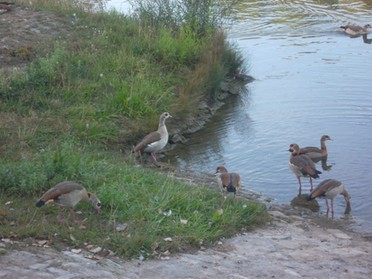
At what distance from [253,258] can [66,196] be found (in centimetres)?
257

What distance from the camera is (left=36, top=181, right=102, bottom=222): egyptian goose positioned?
9797mm

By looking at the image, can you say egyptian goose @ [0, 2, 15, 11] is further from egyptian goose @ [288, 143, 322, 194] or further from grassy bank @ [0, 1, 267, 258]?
egyptian goose @ [288, 143, 322, 194]

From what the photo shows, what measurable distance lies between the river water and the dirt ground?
0.95 metres

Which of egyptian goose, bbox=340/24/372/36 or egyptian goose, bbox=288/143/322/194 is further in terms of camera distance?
egyptian goose, bbox=340/24/372/36

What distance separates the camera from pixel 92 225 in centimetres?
982

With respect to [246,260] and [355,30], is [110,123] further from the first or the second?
[355,30]

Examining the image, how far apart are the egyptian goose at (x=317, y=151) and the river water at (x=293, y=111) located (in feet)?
0.74

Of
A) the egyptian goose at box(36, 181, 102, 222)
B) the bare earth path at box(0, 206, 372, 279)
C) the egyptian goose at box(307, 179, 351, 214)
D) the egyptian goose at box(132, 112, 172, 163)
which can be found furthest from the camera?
the egyptian goose at box(132, 112, 172, 163)

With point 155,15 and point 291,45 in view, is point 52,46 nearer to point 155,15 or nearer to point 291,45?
point 155,15

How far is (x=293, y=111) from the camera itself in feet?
60.5

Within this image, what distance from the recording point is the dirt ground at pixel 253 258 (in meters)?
8.48

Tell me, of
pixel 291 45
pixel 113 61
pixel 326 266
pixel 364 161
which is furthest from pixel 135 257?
pixel 291 45

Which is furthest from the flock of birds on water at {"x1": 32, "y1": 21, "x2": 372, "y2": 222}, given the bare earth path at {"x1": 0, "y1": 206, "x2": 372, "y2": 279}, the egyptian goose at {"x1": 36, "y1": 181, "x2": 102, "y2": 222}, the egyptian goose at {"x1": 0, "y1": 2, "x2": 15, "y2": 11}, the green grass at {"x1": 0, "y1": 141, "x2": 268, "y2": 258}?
the egyptian goose at {"x1": 0, "y1": 2, "x2": 15, "y2": 11}

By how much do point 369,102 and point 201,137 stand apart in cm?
458
